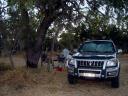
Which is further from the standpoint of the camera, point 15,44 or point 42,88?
point 15,44

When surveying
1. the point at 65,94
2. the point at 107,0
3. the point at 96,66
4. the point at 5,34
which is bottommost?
the point at 65,94

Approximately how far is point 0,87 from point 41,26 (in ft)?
17.8

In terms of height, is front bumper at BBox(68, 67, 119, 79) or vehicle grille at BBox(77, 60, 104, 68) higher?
vehicle grille at BBox(77, 60, 104, 68)

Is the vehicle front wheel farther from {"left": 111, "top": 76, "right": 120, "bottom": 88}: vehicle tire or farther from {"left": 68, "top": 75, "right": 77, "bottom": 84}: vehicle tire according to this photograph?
{"left": 68, "top": 75, "right": 77, "bottom": 84}: vehicle tire

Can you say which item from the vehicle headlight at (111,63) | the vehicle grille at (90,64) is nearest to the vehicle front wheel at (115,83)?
the vehicle headlight at (111,63)

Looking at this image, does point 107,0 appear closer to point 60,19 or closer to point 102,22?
point 102,22

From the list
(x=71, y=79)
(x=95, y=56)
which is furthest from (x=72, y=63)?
(x=95, y=56)

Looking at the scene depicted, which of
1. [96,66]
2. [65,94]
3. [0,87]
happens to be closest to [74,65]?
[96,66]

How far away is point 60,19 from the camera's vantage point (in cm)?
1702

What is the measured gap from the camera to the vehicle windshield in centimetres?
1452

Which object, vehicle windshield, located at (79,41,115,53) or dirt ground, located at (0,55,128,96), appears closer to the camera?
dirt ground, located at (0,55,128,96)

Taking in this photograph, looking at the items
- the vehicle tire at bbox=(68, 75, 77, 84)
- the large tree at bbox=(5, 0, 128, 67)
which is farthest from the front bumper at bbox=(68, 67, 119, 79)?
the large tree at bbox=(5, 0, 128, 67)

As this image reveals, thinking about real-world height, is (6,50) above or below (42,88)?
above

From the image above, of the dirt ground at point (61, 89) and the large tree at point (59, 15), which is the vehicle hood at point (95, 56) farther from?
the large tree at point (59, 15)
